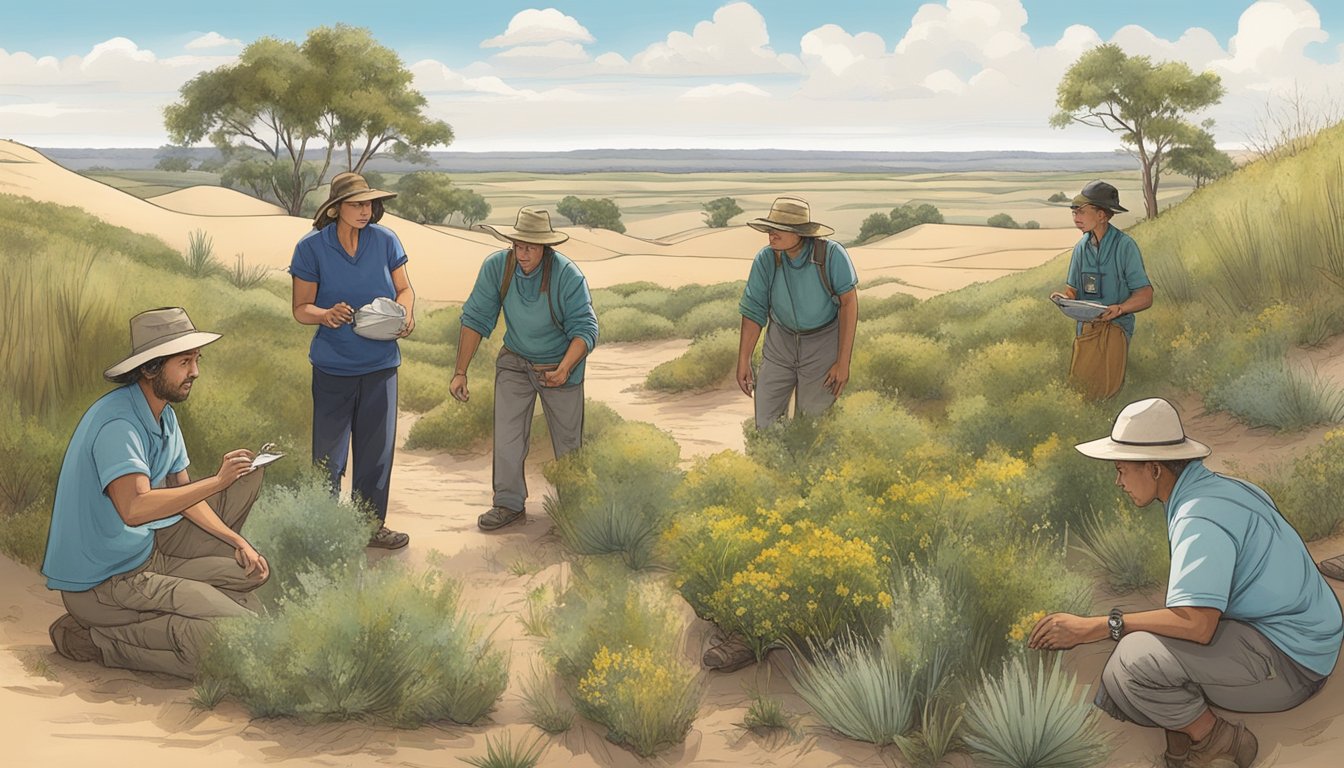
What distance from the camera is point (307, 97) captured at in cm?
3934

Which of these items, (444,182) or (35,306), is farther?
(444,182)

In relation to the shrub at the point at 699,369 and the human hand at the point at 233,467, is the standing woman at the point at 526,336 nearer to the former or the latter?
the human hand at the point at 233,467

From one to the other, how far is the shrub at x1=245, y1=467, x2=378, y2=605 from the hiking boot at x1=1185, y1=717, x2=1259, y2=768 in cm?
386

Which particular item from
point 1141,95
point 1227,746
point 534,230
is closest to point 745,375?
point 534,230

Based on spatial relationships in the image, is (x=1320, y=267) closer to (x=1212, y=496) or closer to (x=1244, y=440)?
(x=1244, y=440)

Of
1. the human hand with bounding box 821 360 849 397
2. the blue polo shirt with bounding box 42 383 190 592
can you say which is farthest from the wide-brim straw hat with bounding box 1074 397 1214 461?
the blue polo shirt with bounding box 42 383 190 592

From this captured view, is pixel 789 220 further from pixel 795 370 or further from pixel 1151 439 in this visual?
pixel 1151 439

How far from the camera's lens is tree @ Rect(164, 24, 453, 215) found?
39594mm

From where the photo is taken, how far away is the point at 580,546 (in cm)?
723

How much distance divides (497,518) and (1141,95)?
33.2m

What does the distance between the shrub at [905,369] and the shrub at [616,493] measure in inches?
140

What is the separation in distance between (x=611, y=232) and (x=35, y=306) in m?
47.9

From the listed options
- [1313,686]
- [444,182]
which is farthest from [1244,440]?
[444,182]

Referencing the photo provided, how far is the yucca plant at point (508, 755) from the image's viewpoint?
4.64 m
